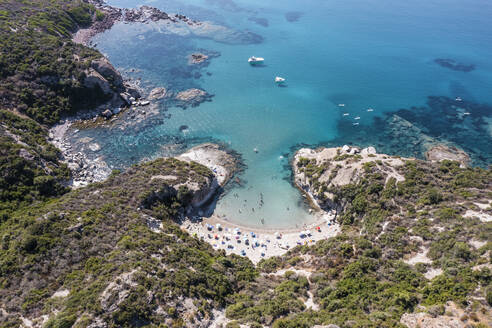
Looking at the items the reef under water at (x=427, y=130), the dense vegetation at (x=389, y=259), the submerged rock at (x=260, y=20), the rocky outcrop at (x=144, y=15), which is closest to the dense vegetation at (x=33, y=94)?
the rocky outcrop at (x=144, y=15)

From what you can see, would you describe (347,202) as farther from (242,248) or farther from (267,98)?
(267,98)

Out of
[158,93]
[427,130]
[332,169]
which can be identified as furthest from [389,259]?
[158,93]

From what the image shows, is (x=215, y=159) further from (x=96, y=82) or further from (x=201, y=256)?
(x=96, y=82)

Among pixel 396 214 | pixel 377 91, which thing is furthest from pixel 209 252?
pixel 377 91

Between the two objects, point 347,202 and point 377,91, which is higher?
point 377,91

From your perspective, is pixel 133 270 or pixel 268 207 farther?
pixel 268 207

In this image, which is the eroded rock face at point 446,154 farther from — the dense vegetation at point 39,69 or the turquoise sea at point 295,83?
the dense vegetation at point 39,69

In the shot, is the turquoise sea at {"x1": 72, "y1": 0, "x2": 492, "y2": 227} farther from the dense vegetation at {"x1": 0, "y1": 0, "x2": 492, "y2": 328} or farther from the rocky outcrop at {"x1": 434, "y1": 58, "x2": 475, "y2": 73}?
the dense vegetation at {"x1": 0, "y1": 0, "x2": 492, "y2": 328}
